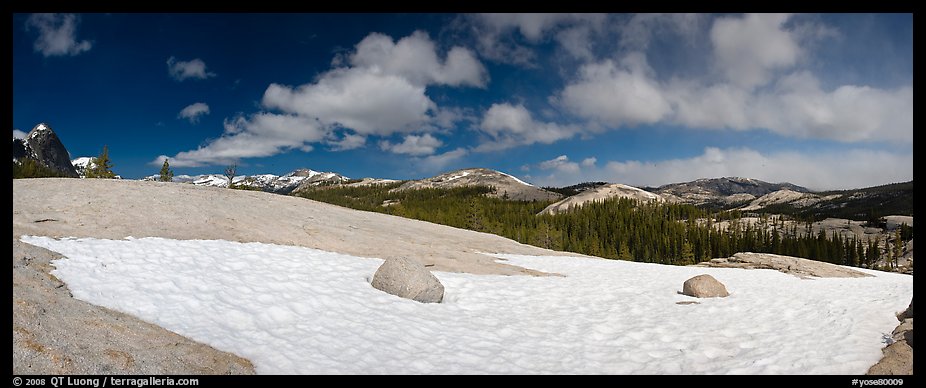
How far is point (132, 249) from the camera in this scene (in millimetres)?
15547

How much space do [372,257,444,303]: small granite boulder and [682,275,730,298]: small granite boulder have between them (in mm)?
11407

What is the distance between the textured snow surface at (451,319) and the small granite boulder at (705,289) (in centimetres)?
50

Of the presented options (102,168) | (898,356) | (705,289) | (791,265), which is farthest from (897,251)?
(102,168)

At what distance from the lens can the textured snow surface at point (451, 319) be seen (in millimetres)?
9719

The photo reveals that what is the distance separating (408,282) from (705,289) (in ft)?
43.5

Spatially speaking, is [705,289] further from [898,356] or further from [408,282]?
[408,282]

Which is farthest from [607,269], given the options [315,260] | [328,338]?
[328,338]

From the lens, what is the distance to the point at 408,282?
15.7 meters

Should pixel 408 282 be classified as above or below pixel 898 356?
above

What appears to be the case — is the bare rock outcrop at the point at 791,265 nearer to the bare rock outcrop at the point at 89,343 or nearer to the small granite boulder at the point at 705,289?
the small granite boulder at the point at 705,289

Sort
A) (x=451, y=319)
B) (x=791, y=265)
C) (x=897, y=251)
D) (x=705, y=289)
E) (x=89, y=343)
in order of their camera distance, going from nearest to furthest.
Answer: (x=89, y=343) < (x=451, y=319) < (x=705, y=289) < (x=791, y=265) < (x=897, y=251)

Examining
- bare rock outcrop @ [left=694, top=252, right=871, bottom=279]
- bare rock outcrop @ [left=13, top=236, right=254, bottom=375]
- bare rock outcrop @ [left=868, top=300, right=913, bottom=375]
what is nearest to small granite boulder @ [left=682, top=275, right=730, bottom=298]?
bare rock outcrop @ [left=868, top=300, right=913, bottom=375]

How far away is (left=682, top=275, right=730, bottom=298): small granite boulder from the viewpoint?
60.0 feet
